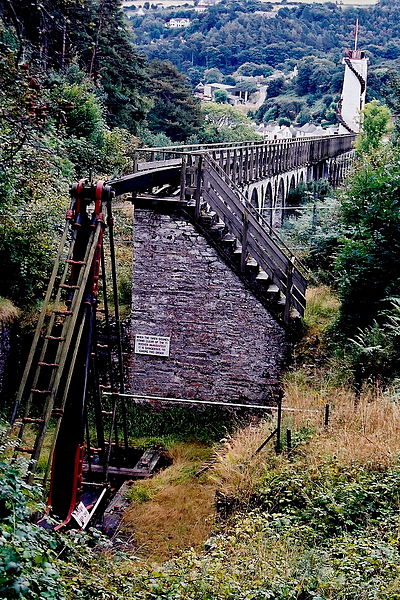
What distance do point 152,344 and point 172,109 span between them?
3120 cm

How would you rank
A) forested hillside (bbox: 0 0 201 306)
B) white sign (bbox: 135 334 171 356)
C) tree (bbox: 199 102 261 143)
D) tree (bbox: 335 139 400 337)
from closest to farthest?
forested hillside (bbox: 0 0 201 306), tree (bbox: 335 139 400 337), white sign (bbox: 135 334 171 356), tree (bbox: 199 102 261 143)

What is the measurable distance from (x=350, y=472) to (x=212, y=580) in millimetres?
2344

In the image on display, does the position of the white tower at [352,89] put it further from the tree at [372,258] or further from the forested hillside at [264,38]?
the forested hillside at [264,38]

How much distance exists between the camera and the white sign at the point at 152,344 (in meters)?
12.2

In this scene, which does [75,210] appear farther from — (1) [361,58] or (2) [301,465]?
(1) [361,58]

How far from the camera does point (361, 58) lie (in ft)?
174

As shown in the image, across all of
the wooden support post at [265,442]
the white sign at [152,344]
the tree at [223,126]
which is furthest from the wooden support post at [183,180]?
the tree at [223,126]

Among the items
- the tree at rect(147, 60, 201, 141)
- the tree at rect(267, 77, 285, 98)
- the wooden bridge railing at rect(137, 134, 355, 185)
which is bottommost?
the wooden bridge railing at rect(137, 134, 355, 185)

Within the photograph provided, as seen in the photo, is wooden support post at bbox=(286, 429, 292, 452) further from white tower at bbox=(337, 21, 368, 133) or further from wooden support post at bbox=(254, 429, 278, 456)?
white tower at bbox=(337, 21, 368, 133)

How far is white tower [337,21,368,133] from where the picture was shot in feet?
165

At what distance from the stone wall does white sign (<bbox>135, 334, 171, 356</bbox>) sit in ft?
0.27

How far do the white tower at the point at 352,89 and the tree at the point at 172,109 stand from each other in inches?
555

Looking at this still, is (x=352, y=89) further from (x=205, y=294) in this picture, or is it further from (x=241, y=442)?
(x=241, y=442)

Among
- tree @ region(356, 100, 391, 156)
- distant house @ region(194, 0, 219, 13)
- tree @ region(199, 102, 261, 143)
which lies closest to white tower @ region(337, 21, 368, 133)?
tree @ region(199, 102, 261, 143)
